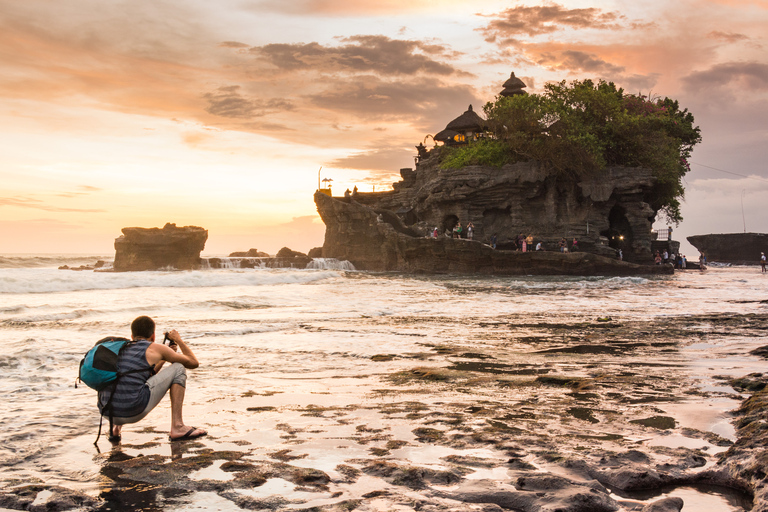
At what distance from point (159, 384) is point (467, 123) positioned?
49.6m

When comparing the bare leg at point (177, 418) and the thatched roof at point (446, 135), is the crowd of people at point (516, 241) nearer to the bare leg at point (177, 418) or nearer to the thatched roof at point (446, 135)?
the thatched roof at point (446, 135)

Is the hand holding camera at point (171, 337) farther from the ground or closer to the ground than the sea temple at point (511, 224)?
closer to the ground

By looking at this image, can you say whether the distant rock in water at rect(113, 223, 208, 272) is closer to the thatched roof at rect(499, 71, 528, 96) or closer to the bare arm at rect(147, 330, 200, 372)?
the thatched roof at rect(499, 71, 528, 96)

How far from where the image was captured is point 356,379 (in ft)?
20.2

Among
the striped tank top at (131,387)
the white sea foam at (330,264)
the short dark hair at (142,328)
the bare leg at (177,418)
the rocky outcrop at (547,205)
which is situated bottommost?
the bare leg at (177,418)

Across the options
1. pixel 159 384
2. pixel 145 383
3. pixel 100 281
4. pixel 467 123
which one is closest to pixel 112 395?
pixel 145 383

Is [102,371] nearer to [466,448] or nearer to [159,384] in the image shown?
[159,384]

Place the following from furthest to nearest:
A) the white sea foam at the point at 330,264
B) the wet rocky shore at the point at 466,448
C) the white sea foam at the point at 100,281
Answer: the white sea foam at the point at 330,264 → the white sea foam at the point at 100,281 → the wet rocky shore at the point at 466,448

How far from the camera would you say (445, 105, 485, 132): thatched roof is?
50594 millimetres

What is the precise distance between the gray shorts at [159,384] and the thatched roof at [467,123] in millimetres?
48722

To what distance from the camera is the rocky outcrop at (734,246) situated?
5337 cm

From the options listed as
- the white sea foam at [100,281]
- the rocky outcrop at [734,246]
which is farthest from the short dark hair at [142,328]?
the rocky outcrop at [734,246]

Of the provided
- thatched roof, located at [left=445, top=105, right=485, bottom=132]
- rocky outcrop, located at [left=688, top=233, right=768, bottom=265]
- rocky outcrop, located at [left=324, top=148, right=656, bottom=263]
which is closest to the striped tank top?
rocky outcrop, located at [left=324, top=148, right=656, bottom=263]

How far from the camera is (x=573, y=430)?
4.05 meters
